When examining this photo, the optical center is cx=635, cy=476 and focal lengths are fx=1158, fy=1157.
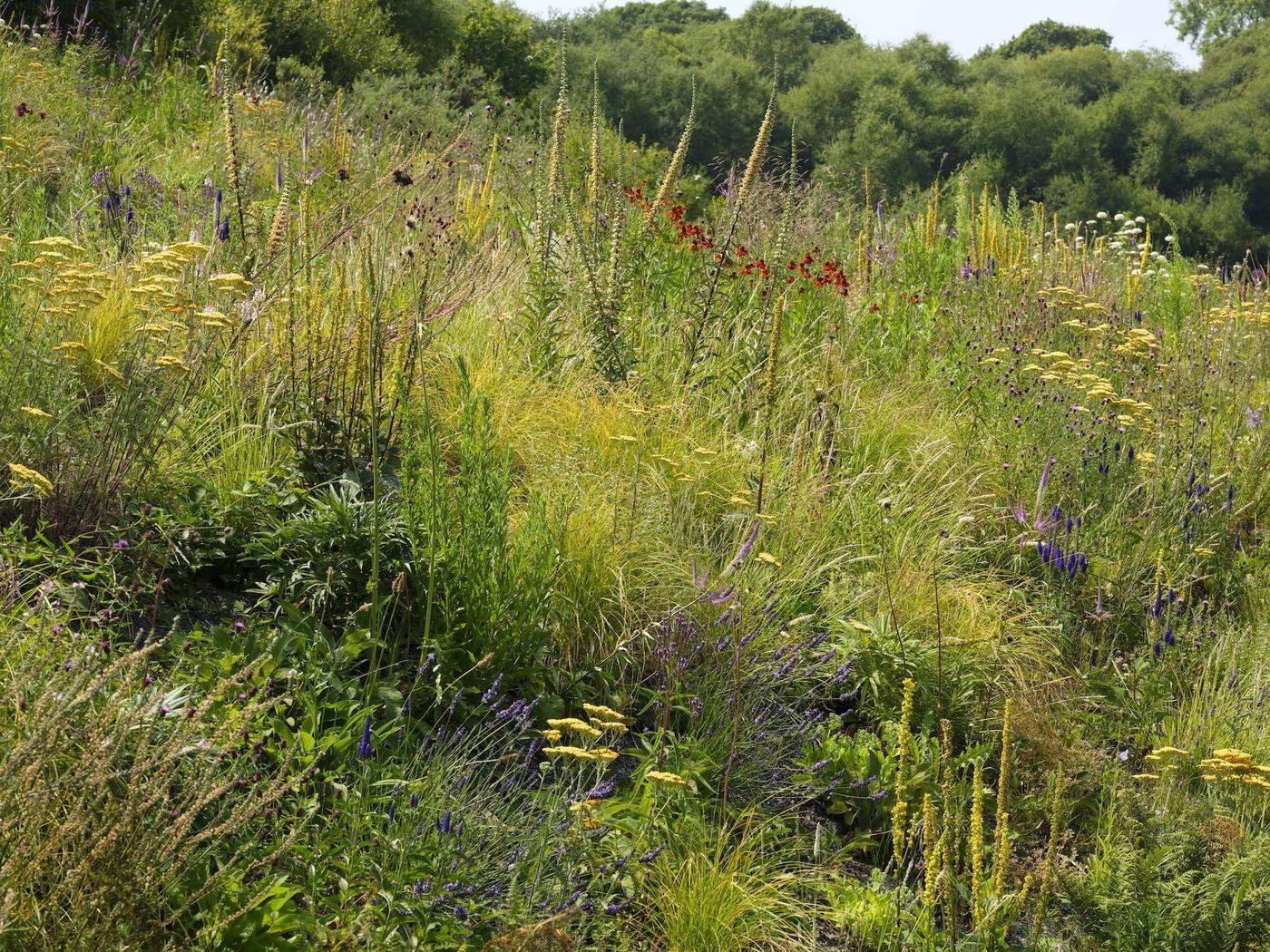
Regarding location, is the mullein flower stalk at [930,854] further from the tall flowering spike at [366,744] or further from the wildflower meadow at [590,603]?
the tall flowering spike at [366,744]

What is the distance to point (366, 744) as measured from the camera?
229 cm

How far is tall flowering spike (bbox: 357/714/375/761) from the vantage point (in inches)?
89.7

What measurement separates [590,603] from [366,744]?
43.4 inches

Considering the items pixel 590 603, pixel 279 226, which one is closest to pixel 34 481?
pixel 590 603

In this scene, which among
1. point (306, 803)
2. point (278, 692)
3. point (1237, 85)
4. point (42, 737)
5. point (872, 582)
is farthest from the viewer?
point (1237, 85)

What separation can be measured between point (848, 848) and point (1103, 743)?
3.65 ft

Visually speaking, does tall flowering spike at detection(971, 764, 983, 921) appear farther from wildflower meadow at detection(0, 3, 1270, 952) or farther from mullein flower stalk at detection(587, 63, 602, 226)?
mullein flower stalk at detection(587, 63, 602, 226)

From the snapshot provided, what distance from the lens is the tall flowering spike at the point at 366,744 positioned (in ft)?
7.47

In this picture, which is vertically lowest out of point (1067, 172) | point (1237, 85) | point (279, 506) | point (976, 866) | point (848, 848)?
point (848, 848)

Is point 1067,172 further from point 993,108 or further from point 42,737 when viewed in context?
point 42,737

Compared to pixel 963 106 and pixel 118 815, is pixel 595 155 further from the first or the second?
pixel 963 106

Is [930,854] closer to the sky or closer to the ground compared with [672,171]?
closer to the ground

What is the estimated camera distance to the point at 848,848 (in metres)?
2.85

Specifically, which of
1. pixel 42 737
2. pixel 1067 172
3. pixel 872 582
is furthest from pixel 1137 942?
pixel 1067 172
